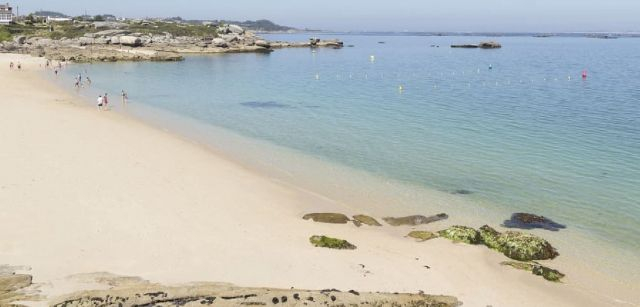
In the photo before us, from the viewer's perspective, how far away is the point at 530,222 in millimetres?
17734

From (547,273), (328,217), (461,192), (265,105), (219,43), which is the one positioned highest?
(219,43)

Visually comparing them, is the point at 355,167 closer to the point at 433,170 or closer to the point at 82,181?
the point at 433,170

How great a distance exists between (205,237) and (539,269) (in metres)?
9.23

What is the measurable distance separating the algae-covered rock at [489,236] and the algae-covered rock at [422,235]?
1.41 m

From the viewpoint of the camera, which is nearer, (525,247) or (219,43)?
(525,247)

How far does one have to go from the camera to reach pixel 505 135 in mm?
31688

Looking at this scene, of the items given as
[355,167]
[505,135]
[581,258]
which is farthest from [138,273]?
[505,135]

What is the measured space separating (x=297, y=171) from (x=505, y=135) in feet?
48.1

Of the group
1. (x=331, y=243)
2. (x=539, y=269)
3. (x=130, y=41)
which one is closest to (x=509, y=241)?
(x=539, y=269)

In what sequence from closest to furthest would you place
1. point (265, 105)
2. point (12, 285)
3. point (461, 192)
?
point (12, 285)
point (461, 192)
point (265, 105)

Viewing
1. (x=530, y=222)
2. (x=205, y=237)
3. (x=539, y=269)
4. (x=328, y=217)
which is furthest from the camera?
(x=530, y=222)

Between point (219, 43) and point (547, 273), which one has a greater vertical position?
point (219, 43)

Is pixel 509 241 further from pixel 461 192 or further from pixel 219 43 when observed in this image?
pixel 219 43

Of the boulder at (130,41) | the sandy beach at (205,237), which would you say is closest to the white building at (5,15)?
the boulder at (130,41)
